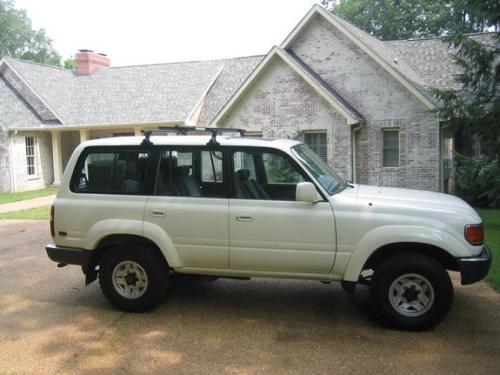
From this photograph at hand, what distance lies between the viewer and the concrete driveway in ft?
15.7

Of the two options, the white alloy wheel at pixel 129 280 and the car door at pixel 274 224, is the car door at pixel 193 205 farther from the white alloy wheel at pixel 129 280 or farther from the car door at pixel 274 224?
the white alloy wheel at pixel 129 280

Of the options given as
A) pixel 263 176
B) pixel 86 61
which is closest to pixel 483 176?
pixel 263 176

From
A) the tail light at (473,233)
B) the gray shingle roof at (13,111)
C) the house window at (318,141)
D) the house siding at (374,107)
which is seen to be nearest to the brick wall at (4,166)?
the gray shingle roof at (13,111)

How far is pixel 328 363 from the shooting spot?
4.79 m

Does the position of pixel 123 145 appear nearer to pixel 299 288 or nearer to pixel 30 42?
pixel 299 288

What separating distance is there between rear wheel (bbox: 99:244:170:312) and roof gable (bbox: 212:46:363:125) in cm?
1193

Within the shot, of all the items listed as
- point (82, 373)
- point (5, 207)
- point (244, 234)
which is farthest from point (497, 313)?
point (5, 207)

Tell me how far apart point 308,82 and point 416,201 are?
40.5ft

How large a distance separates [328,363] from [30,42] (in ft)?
244

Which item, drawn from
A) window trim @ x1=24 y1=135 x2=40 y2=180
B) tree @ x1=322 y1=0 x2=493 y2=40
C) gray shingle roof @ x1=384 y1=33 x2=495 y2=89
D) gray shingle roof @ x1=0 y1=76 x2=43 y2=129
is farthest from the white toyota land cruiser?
tree @ x1=322 y1=0 x2=493 y2=40

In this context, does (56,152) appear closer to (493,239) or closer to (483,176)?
(493,239)

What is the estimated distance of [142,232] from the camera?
6.02 meters

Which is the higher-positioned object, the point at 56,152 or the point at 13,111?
the point at 13,111

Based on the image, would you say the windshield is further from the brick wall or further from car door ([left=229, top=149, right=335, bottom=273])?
the brick wall
